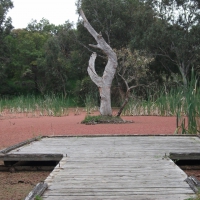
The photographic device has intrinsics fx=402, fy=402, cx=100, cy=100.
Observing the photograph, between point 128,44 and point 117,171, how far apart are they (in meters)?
20.0

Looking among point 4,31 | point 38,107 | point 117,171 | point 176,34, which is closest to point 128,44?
point 176,34

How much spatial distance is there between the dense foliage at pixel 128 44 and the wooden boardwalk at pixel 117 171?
9.96 m

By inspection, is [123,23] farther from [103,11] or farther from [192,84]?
[192,84]

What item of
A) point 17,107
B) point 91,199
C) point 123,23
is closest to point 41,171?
point 91,199

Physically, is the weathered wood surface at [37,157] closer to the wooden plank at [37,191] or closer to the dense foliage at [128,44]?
the wooden plank at [37,191]

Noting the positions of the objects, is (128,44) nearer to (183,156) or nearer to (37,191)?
(183,156)

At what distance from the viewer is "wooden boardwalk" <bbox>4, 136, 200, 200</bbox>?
114 inches

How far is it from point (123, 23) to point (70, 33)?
4.73m

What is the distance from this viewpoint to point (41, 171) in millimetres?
4883

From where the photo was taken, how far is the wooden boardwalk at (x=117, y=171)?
114 inches

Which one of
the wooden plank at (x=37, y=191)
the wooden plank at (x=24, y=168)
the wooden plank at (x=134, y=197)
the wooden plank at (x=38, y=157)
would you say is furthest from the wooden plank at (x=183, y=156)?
the wooden plank at (x=37, y=191)

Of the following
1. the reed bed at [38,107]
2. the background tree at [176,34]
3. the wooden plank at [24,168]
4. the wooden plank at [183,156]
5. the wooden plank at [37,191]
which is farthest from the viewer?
the background tree at [176,34]

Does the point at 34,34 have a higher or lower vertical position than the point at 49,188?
higher

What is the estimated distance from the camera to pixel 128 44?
76.2 feet
